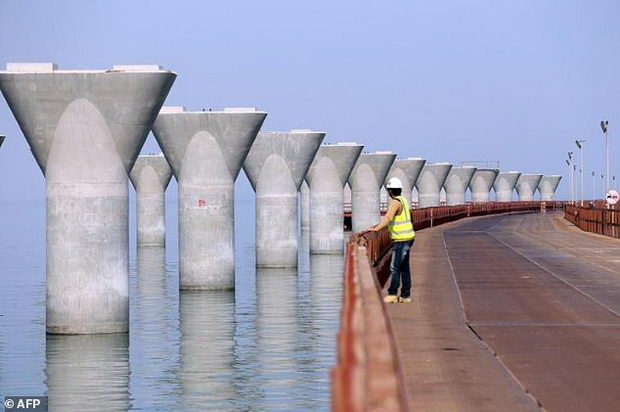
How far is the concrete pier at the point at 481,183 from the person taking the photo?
166 meters

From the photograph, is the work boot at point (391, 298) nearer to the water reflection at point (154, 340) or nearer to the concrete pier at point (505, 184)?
the water reflection at point (154, 340)

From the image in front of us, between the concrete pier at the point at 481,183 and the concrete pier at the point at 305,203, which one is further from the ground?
the concrete pier at the point at 481,183

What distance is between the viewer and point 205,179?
153 feet

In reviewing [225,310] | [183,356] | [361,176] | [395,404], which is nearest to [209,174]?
[225,310]

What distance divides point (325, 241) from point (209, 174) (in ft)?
94.2

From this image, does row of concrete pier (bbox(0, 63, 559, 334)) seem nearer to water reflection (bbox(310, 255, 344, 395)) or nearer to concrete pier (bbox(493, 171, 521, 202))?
water reflection (bbox(310, 255, 344, 395))

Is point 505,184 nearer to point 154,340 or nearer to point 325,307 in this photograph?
point 325,307

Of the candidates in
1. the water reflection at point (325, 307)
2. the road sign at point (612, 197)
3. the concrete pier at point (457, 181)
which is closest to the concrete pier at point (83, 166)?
the water reflection at point (325, 307)

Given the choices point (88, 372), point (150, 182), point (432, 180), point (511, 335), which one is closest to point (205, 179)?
point (88, 372)

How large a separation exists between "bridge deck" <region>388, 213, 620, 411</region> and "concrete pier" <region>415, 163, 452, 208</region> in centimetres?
9188

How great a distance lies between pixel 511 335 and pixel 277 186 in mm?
40564

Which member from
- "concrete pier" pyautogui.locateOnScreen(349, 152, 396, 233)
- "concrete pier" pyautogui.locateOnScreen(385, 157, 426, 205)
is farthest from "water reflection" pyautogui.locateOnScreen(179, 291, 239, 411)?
"concrete pier" pyautogui.locateOnScreen(385, 157, 426, 205)

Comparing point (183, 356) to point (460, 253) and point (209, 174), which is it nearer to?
point (209, 174)

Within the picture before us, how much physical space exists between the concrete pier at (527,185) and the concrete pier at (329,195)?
388ft
